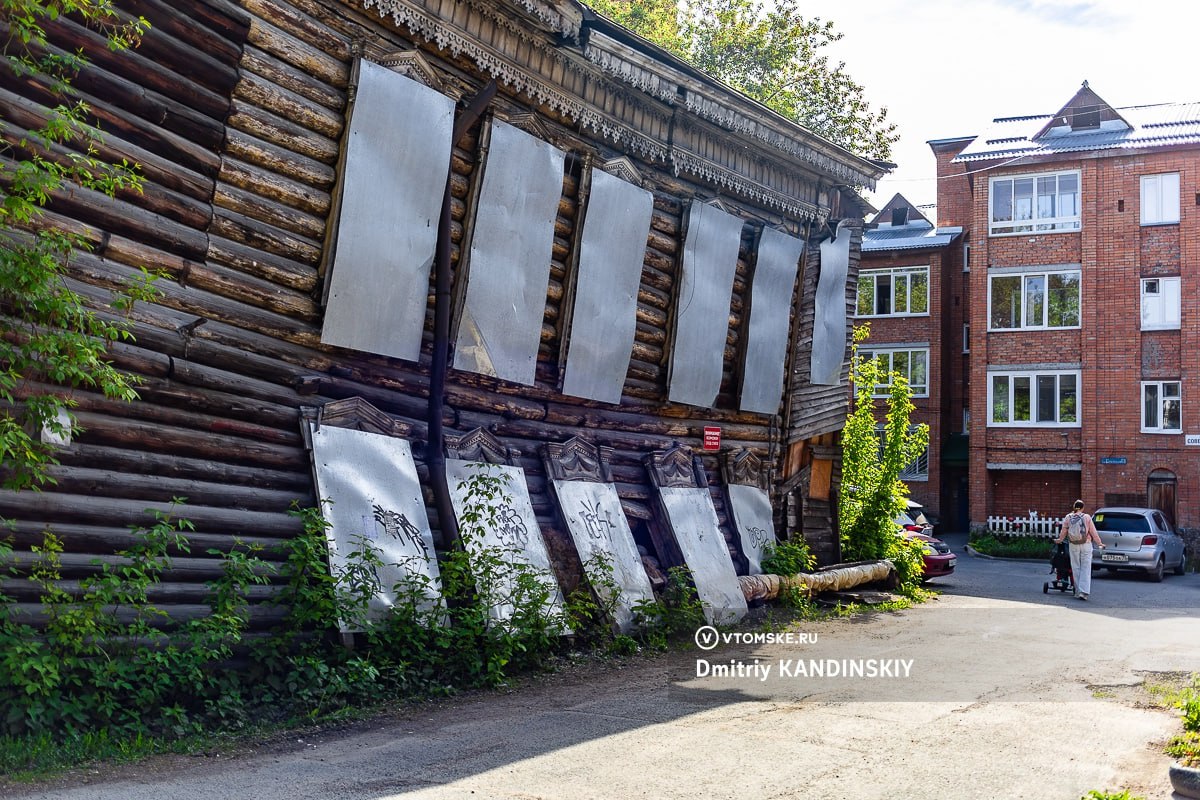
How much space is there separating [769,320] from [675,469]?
10.2 feet

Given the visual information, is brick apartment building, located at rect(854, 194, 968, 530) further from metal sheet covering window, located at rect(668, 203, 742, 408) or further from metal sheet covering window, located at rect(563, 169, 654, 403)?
metal sheet covering window, located at rect(563, 169, 654, 403)

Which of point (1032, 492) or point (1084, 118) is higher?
point (1084, 118)

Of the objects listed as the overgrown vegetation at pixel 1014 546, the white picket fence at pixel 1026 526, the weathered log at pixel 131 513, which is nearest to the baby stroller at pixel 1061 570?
the overgrown vegetation at pixel 1014 546

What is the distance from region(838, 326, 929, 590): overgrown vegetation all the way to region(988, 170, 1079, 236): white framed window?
18588 mm

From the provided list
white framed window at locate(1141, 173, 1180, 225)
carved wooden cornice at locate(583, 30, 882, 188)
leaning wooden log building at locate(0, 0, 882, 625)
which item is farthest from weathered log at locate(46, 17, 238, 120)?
white framed window at locate(1141, 173, 1180, 225)

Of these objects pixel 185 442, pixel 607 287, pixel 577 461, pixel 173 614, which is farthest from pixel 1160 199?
pixel 173 614

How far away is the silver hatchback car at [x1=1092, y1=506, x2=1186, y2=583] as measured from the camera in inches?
937

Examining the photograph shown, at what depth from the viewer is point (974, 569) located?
27.0 m

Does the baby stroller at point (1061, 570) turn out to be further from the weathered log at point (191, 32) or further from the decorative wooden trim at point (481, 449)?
the weathered log at point (191, 32)

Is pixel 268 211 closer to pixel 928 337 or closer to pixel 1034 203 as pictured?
pixel 1034 203

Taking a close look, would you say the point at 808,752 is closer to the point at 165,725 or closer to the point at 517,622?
the point at 517,622

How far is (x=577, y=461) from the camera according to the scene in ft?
40.3

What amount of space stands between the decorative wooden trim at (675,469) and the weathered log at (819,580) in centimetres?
146

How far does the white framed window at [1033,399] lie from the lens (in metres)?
34.5
